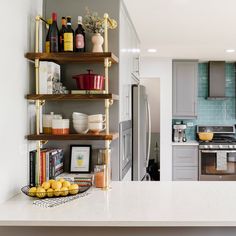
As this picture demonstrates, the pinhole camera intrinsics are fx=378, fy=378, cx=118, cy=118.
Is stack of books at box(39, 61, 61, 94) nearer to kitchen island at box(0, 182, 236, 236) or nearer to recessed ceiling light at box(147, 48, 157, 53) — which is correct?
kitchen island at box(0, 182, 236, 236)

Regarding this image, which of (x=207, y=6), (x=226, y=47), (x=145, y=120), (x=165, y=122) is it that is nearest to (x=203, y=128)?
(x=165, y=122)

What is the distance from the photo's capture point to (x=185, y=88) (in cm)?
665

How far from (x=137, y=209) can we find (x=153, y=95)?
163 inches

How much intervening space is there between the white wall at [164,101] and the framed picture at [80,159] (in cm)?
364

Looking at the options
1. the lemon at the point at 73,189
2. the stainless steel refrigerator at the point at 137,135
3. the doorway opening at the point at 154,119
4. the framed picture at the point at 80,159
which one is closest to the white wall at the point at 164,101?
the doorway opening at the point at 154,119

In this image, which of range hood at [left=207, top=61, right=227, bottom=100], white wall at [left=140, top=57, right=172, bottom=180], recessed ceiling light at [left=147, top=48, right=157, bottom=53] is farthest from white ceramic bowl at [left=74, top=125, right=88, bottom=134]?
range hood at [left=207, top=61, right=227, bottom=100]

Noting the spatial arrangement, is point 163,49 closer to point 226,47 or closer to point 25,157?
point 226,47

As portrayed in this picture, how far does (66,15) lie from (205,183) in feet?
5.61

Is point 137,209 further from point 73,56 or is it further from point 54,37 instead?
point 54,37

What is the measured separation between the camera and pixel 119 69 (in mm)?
3053

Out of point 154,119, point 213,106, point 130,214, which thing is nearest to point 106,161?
point 130,214

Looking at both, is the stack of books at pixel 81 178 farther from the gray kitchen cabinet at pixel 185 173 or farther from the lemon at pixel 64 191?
the gray kitchen cabinet at pixel 185 173

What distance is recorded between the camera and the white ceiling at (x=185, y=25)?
10.8 ft

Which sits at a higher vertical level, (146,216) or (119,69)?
(119,69)
